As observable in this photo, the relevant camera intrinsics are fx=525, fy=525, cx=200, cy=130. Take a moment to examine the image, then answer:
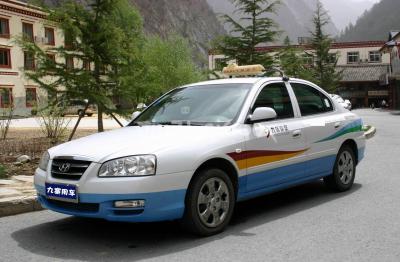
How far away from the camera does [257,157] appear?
589cm

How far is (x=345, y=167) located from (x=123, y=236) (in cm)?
372

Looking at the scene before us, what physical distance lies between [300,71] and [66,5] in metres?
11.3

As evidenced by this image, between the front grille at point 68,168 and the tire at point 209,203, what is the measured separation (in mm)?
1054

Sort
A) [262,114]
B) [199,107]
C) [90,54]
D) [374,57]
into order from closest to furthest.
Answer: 1. [262,114]
2. [199,107]
3. [90,54]
4. [374,57]

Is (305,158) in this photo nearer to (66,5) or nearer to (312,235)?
(312,235)

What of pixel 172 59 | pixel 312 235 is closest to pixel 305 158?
pixel 312 235

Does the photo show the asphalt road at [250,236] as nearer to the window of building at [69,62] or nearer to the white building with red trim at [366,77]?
the window of building at [69,62]

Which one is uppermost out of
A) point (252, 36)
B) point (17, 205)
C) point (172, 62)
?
point (172, 62)

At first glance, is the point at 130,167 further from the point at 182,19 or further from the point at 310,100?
the point at 182,19

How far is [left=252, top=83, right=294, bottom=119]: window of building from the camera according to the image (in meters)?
6.36

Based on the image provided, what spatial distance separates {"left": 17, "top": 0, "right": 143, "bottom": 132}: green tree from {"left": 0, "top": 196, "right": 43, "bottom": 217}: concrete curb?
5741 mm

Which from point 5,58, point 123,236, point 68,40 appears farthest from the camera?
point 5,58

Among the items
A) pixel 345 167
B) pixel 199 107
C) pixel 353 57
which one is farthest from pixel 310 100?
pixel 353 57

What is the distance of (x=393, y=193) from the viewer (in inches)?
294
